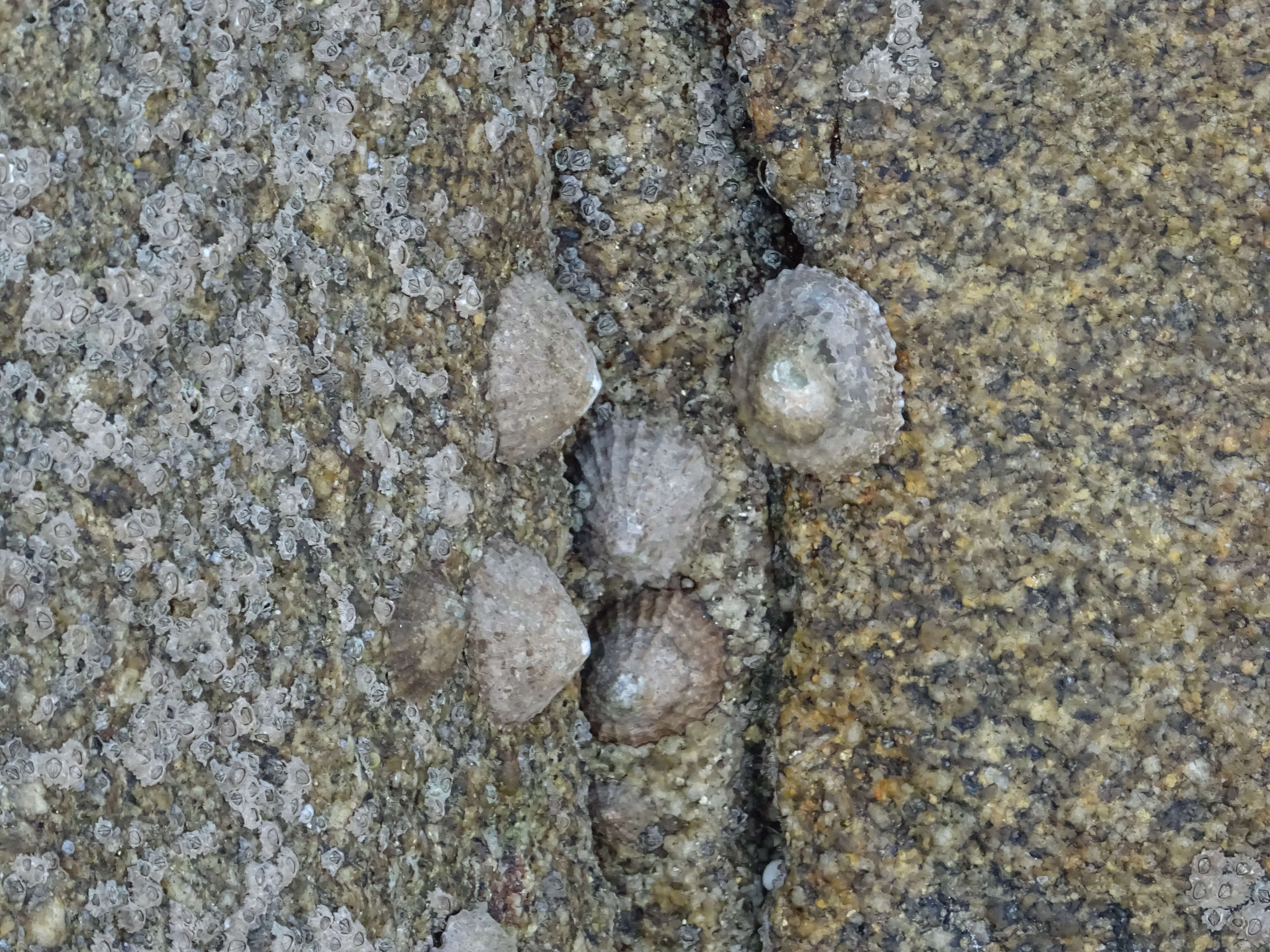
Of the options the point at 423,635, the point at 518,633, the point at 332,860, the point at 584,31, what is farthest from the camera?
the point at 584,31

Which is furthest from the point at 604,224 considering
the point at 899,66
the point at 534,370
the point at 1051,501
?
the point at 1051,501

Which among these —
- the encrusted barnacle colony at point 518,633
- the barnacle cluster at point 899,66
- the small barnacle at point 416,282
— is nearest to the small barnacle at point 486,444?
the encrusted barnacle colony at point 518,633

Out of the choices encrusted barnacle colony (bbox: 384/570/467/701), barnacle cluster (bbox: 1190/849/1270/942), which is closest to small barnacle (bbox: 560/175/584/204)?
encrusted barnacle colony (bbox: 384/570/467/701)

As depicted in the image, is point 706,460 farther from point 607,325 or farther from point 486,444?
point 486,444

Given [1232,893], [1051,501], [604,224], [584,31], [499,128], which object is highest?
[584,31]

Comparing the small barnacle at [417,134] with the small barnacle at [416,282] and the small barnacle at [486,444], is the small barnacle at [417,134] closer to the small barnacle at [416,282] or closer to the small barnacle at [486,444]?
the small barnacle at [416,282]

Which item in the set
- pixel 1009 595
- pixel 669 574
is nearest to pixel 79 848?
pixel 669 574

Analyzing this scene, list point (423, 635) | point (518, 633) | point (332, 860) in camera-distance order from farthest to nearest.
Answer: point (518, 633)
point (423, 635)
point (332, 860)

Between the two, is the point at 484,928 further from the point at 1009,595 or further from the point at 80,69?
the point at 80,69
